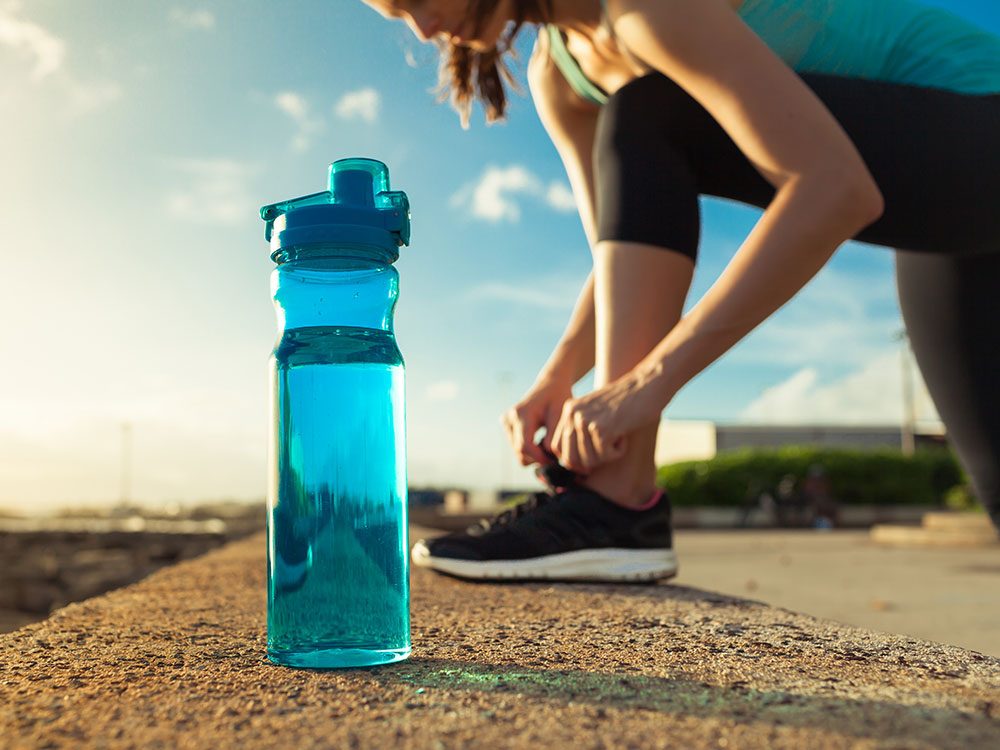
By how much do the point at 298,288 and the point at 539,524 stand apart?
86cm

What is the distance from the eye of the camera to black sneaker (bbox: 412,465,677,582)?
5.89 ft

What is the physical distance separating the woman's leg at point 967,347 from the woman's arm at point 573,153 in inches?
30.6

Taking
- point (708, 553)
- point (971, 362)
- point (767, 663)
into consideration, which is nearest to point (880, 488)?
point (708, 553)

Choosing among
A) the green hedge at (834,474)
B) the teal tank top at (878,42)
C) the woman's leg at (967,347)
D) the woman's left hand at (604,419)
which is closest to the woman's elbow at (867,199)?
the teal tank top at (878,42)

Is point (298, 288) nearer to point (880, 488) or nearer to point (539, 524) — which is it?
point (539, 524)

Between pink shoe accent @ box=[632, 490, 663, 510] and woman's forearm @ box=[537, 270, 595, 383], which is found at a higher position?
woman's forearm @ box=[537, 270, 595, 383]

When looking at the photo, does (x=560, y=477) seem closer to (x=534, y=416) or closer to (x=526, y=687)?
(x=534, y=416)

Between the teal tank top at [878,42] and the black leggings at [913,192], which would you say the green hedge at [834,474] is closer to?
the black leggings at [913,192]

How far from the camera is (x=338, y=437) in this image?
3.46 feet

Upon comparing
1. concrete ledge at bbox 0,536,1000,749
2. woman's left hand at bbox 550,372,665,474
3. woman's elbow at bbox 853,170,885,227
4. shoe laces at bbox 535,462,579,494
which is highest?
woman's elbow at bbox 853,170,885,227

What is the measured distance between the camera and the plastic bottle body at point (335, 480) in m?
1.04

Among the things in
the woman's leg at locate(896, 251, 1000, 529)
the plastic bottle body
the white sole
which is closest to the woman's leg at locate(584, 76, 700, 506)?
the white sole

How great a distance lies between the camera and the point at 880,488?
17203 millimetres

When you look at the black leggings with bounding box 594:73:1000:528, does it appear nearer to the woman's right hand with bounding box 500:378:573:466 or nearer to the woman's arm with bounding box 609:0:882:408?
the woman's arm with bounding box 609:0:882:408
